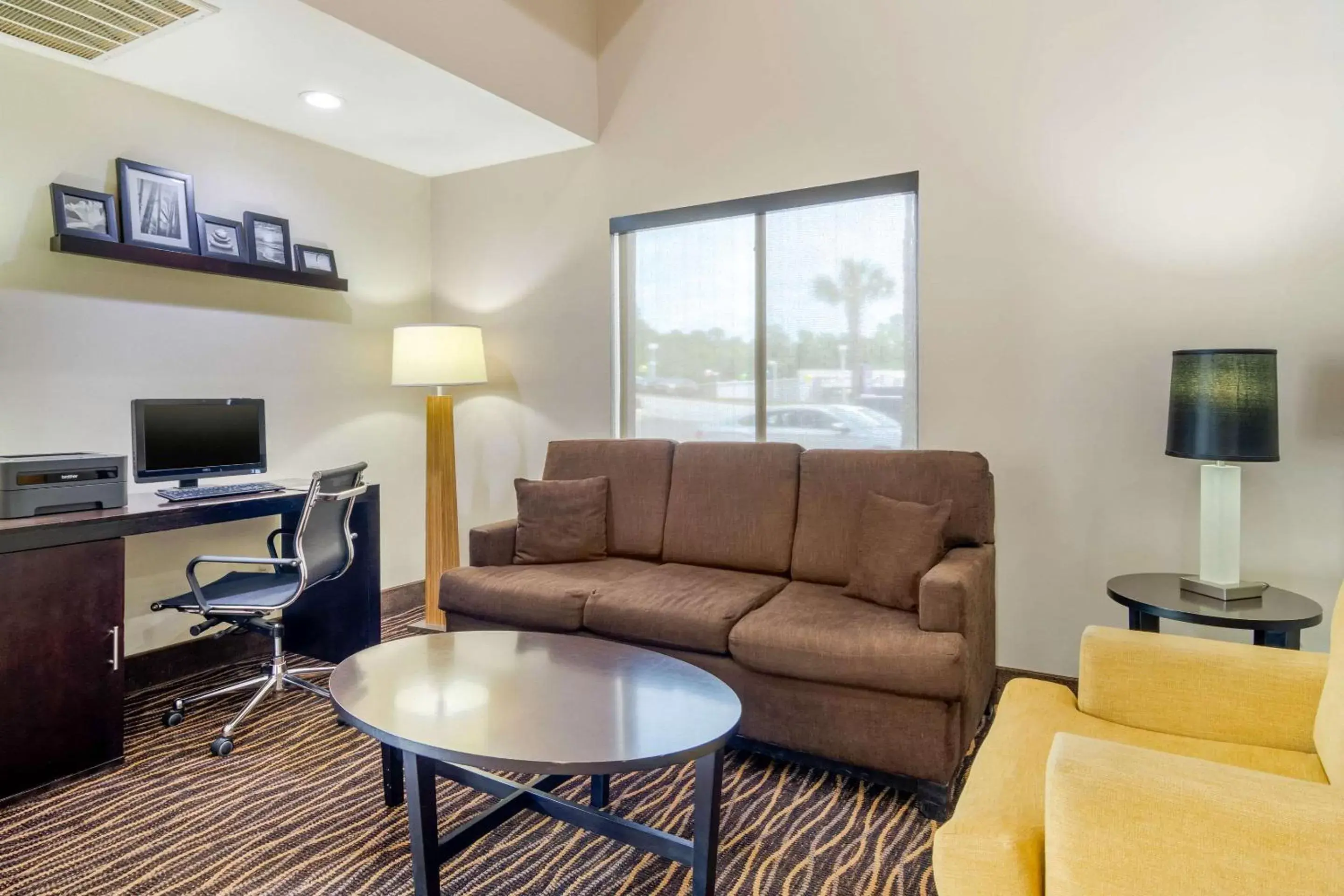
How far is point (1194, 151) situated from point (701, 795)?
2.73 m

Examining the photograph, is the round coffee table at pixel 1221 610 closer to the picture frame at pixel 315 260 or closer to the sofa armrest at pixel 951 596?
the sofa armrest at pixel 951 596

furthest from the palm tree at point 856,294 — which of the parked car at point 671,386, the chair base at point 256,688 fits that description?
the chair base at point 256,688

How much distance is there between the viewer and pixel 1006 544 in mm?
3002

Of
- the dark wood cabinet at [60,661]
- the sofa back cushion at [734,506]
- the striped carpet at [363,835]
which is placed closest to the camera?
the striped carpet at [363,835]

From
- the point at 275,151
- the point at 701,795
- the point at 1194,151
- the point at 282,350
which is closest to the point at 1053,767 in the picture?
the point at 701,795

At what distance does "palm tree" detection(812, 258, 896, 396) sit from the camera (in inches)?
129

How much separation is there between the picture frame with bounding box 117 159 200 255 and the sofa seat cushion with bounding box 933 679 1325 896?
3.46m

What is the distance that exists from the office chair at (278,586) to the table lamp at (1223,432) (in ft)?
9.49

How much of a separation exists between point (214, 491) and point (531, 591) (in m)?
1.33

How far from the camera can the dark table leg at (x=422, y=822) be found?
5.39 feet

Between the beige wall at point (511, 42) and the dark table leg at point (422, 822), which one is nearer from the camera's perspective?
the dark table leg at point (422, 822)

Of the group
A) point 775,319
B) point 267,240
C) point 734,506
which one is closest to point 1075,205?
point 775,319

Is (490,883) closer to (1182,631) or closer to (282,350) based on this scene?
(1182,631)

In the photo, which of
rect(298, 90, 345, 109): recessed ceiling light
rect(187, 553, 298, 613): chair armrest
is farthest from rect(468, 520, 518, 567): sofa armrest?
rect(298, 90, 345, 109): recessed ceiling light
